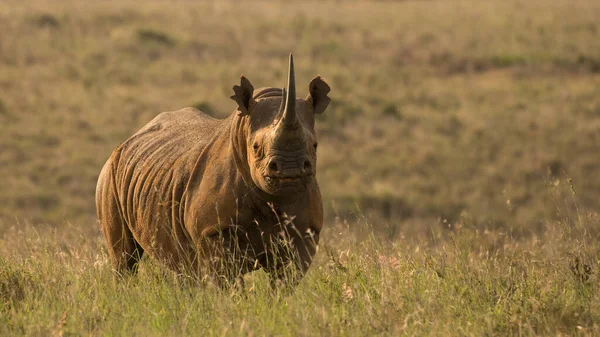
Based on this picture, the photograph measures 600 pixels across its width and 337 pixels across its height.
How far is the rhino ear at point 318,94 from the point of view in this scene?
22.6 feet

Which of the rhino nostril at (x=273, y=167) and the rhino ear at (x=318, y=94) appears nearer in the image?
the rhino nostril at (x=273, y=167)

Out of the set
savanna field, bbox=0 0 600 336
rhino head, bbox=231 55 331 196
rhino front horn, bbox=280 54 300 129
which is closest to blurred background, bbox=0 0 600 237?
savanna field, bbox=0 0 600 336

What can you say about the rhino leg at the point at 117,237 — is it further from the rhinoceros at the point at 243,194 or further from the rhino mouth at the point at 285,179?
the rhino mouth at the point at 285,179

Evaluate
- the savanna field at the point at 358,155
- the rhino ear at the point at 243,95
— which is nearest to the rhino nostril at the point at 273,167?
the rhino ear at the point at 243,95

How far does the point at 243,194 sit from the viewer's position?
6758 mm

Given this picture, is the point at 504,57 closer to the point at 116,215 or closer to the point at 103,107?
the point at 103,107

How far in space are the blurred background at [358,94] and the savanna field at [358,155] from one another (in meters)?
0.06

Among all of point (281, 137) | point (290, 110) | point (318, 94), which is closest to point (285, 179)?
point (281, 137)

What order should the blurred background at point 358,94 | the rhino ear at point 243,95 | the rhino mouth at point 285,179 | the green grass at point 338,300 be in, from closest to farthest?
the green grass at point 338,300 → the rhino mouth at point 285,179 → the rhino ear at point 243,95 → the blurred background at point 358,94

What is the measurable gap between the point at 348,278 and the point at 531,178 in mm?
14814

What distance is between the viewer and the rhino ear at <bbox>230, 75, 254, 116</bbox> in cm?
674

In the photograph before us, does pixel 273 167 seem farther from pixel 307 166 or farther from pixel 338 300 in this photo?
pixel 338 300

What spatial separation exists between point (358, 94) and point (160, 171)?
715 inches

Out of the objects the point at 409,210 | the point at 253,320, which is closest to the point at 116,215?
the point at 253,320
